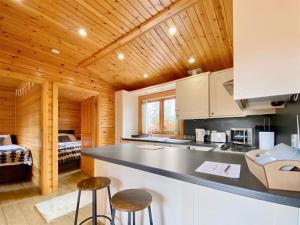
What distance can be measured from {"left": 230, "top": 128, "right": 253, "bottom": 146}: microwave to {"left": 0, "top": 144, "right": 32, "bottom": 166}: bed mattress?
4381 mm

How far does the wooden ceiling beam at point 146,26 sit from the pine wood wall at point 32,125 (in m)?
1.60

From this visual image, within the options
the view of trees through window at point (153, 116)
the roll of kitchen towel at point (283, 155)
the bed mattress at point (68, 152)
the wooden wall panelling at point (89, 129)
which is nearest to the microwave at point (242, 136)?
the view of trees through window at point (153, 116)

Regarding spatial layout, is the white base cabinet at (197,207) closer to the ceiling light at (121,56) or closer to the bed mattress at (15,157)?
the ceiling light at (121,56)

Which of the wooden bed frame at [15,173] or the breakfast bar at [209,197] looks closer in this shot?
the breakfast bar at [209,197]

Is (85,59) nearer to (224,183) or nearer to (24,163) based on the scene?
(24,163)

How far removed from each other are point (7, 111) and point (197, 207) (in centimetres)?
658

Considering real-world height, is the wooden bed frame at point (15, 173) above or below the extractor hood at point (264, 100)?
below

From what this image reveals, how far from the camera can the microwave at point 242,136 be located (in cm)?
278

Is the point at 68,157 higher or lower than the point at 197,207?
lower

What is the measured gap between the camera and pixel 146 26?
2271 mm

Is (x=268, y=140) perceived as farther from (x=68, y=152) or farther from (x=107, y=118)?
(x=68, y=152)

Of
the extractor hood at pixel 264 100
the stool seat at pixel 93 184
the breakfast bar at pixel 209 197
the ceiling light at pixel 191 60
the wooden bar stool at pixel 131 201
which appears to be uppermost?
the ceiling light at pixel 191 60

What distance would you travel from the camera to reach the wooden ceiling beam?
1930 millimetres

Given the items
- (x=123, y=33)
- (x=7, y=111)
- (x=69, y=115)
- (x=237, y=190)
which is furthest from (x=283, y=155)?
(x=7, y=111)
